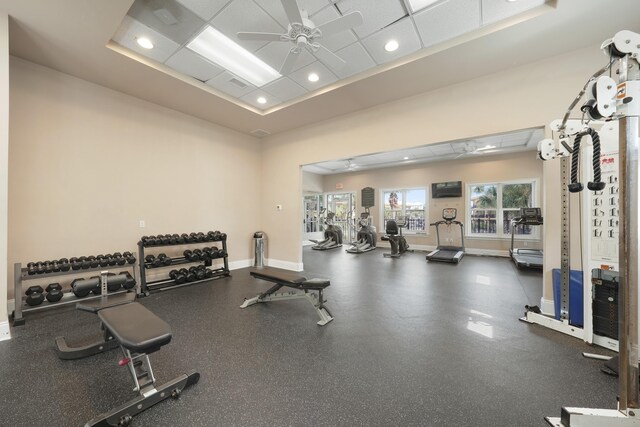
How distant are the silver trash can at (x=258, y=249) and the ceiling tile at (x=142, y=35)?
376 cm

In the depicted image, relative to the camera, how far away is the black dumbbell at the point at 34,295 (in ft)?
9.58

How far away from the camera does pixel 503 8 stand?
2453mm

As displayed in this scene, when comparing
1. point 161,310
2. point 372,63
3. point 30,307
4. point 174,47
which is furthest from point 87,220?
point 372,63

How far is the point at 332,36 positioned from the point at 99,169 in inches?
153

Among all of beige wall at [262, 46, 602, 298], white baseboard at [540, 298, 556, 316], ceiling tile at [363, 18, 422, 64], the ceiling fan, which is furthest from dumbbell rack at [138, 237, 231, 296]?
white baseboard at [540, 298, 556, 316]

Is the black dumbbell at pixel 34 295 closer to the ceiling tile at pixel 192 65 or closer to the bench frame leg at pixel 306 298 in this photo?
the bench frame leg at pixel 306 298

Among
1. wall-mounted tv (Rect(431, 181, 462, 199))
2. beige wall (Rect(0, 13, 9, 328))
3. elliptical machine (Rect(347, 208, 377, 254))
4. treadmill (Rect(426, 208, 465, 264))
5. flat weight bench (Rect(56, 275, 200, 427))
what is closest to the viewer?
flat weight bench (Rect(56, 275, 200, 427))

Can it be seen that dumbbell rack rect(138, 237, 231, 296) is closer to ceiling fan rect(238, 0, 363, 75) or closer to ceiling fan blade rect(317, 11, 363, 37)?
ceiling fan rect(238, 0, 363, 75)

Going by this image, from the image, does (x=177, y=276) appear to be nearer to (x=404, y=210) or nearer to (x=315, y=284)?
(x=315, y=284)

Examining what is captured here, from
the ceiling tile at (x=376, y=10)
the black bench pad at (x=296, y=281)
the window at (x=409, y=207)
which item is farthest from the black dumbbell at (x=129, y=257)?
the window at (x=409, y=207)

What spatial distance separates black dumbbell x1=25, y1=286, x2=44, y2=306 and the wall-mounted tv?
899 cm

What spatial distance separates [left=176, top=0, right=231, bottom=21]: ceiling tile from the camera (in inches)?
94.3

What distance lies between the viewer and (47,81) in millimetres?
3369

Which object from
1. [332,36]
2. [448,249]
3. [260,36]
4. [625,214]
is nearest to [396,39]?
[332,36]
